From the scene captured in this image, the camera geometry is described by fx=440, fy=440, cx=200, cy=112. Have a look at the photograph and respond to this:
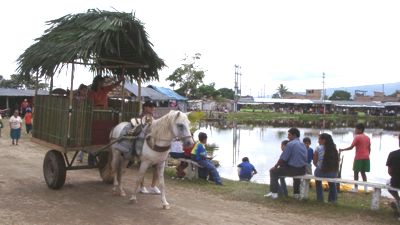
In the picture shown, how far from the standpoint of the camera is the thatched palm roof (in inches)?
344

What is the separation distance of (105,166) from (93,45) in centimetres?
314

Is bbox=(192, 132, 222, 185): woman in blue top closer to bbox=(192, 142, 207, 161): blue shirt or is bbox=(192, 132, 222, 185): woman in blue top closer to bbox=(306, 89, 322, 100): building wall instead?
bbox=(192, 142, 207, 161): blue shirt

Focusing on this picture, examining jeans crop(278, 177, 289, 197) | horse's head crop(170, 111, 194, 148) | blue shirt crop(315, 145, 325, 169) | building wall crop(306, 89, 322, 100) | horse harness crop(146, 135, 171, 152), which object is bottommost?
jeans crop(278, 177, 289, 197)

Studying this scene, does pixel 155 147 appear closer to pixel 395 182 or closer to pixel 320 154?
pixel 320 154

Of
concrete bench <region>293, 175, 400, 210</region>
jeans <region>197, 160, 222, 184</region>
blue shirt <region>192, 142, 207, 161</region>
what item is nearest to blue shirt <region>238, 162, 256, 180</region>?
jeans <region>197, 160, 222, 184</region>

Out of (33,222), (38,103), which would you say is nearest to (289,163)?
(33,222)

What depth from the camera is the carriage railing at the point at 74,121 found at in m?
9.01

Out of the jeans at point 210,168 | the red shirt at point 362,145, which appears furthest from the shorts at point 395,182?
the jeans at point 210,168

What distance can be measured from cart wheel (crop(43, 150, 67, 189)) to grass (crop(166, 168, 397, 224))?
10.4ft

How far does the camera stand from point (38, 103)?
34.0 feet

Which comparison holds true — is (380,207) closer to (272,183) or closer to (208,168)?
(272,183)

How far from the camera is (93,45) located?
8781 millimetres

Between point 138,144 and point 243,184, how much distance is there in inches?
170

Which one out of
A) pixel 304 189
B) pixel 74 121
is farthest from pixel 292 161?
pixel 74 121
